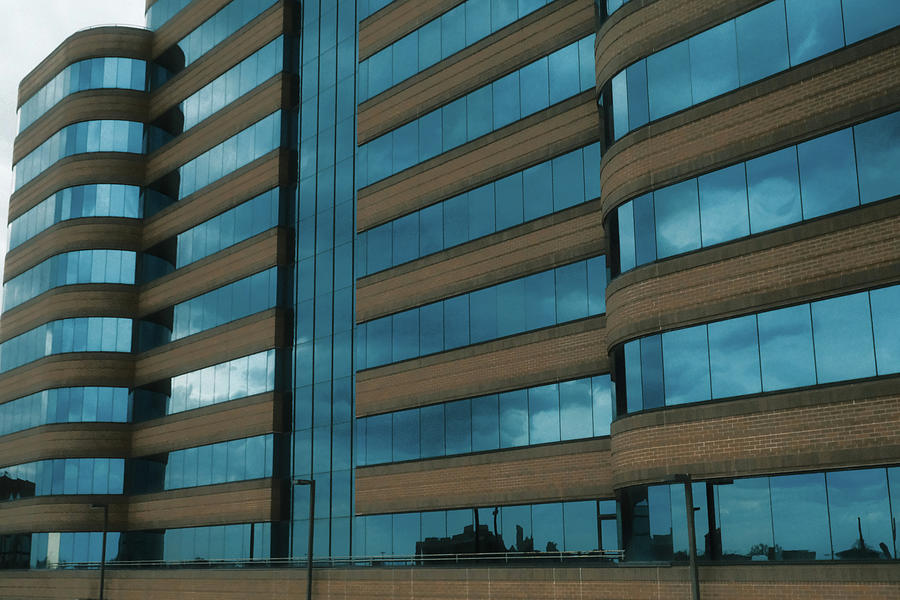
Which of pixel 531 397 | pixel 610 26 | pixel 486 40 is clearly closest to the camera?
pixel 610 26

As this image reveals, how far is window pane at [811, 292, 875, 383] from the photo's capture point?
76.0 feet

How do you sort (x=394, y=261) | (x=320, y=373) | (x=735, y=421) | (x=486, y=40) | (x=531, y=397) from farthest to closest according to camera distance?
(x=320, y=373) → (x=394, y=261) → (x=486, y=40) → (x=531, y=397) → (x=735, y=421)

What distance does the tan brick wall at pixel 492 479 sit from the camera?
31.5m

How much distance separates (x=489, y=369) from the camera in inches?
1396

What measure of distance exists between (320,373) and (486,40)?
1553cm

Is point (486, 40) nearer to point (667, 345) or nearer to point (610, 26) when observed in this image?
point (610, 26)

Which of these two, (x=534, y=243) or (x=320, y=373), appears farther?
(x=320, y=373)

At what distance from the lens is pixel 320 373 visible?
43.5m

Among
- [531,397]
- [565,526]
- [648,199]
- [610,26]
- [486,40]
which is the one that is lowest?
[565,526]

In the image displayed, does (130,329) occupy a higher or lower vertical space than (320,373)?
higher

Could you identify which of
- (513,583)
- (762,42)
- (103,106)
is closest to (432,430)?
(513,583)

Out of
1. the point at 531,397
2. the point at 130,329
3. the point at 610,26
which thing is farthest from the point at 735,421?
the point at 130,329

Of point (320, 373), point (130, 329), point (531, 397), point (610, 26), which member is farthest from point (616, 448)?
point (130, 329)

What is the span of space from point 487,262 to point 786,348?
1375 cm
